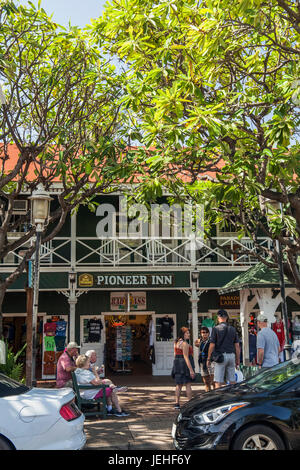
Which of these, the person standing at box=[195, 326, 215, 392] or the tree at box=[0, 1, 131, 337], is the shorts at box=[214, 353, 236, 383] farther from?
the tree at box=[0, 1, 131, 337]

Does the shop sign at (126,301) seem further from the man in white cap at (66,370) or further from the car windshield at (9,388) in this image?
the car windshield at (9,388)

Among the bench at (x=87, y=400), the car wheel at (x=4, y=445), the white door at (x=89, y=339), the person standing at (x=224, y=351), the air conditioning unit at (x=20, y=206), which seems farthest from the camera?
the air conditioning unit at (x=20, y=206)

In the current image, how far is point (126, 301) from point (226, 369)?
749 centimetres

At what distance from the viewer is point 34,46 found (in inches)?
378

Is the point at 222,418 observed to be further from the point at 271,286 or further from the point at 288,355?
the point at 271,286

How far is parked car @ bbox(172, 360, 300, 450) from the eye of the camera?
4984mm

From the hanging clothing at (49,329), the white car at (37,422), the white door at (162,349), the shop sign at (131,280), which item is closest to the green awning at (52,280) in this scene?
the shop sign at (131,280)

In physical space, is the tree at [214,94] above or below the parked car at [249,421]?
above

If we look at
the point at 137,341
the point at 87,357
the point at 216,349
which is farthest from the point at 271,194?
the point at 137,341

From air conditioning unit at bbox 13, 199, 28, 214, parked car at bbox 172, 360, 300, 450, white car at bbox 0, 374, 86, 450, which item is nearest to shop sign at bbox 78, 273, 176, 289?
air conditioning unit at bbox 13, 199, 28, 214

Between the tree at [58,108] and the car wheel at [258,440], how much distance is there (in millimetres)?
5538

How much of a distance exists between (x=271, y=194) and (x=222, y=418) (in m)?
4.13

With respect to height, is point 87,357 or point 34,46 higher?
point 34,46

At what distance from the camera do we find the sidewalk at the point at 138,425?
6.32 metres
